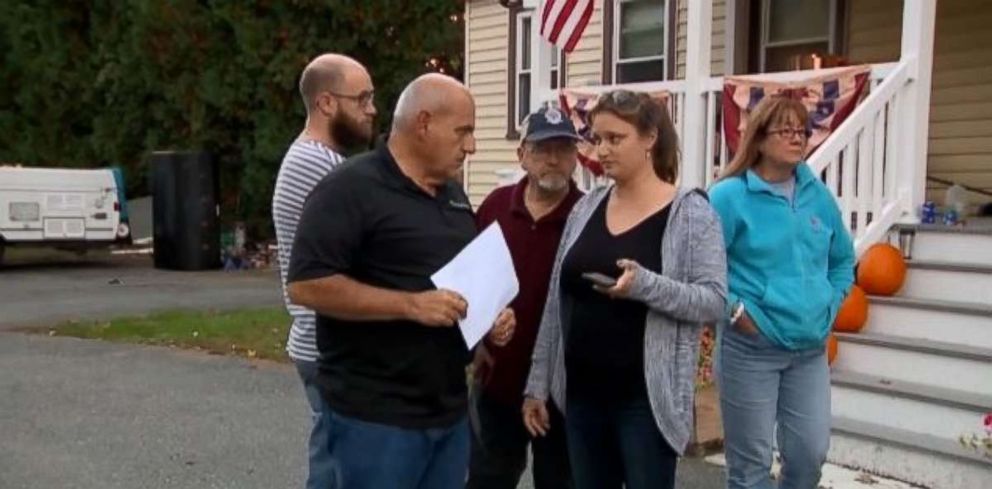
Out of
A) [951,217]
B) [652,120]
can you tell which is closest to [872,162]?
[951,217]

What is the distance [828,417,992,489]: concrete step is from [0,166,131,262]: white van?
556 inches

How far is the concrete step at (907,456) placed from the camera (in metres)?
5.12

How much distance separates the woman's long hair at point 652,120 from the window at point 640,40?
865cm

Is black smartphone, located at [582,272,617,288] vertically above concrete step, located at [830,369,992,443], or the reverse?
black smartphone, located at [582,272,617,288]

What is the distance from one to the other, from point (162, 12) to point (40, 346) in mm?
9952

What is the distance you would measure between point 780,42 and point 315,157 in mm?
8023

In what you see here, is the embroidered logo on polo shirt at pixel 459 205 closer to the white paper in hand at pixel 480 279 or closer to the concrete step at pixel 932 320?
the white paper in hand at pixel 480 279

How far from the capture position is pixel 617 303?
3.33 meters

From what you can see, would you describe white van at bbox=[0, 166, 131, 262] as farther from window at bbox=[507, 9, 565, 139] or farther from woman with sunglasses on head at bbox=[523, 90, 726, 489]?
woman with sunglasses on head at bbox=[523, 90, 726, 489]

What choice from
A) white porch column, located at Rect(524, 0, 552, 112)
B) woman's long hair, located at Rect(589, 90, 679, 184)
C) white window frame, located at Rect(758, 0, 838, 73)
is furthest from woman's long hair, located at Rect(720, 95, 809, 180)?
white window frame, located at Rect(758, 0, 838, 73)

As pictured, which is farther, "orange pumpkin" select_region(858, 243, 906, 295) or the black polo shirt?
"orange pumpkin" select_region(858, 243, 906, 295)

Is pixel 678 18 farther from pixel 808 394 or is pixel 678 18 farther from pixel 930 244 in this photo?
pixel 808 394

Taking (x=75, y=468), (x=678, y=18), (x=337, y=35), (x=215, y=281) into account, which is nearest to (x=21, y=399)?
(x=75, y=468)

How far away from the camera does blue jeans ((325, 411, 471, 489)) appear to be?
2.92 m
